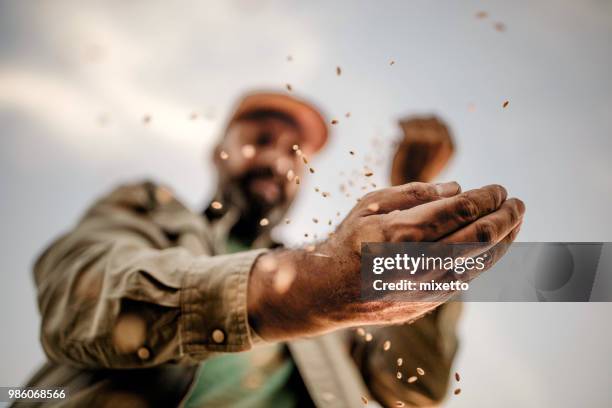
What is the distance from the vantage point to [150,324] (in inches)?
32.5

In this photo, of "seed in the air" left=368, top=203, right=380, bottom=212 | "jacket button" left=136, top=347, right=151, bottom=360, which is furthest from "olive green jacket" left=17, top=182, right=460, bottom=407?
"seed in the air" left=368, top=203, right=380, bottom=212

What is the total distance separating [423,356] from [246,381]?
557mm

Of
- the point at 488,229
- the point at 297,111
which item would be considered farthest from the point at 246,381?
the point at 297,111

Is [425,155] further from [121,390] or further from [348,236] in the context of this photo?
[121,390]

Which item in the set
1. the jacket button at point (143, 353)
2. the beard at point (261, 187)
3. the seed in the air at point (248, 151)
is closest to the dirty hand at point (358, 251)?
the jacket button at point (143, 353)

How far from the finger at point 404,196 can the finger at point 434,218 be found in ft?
0.11

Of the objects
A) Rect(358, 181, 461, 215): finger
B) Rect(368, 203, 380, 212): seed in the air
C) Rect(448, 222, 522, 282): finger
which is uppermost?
Rect(358, 181, 461, 215): finger

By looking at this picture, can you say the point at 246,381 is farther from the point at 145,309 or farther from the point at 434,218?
the point at 434,218

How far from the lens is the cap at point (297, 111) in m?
2.09

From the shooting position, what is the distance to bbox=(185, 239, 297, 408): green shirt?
1.18 m

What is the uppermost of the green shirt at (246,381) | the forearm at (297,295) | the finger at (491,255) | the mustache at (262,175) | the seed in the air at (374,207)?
the seed in the air at (374,207)

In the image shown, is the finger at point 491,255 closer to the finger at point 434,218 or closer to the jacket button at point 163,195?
the finger at point 434,218

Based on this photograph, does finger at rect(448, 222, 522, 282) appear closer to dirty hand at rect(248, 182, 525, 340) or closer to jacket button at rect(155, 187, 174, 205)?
dirty hand at rect(248, 182, 525, 340)

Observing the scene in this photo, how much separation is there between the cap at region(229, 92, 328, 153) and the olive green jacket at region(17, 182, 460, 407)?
938 millimetres
